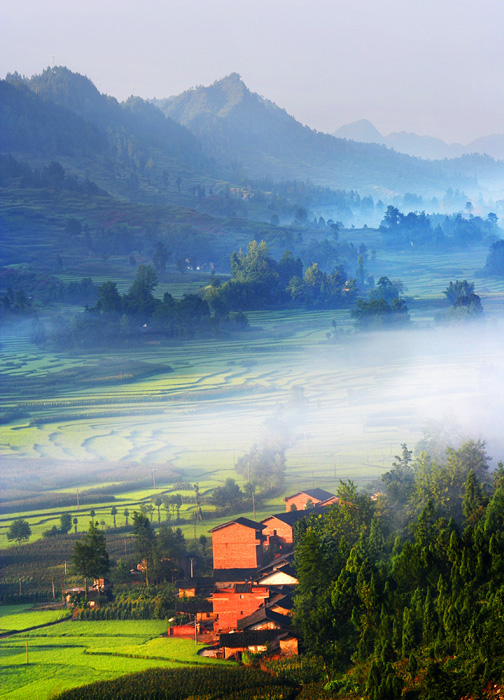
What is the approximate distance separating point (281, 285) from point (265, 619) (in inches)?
1572

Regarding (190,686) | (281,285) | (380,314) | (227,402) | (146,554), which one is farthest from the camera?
(281,285)

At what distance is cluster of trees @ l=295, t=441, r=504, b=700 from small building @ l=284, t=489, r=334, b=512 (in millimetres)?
3068

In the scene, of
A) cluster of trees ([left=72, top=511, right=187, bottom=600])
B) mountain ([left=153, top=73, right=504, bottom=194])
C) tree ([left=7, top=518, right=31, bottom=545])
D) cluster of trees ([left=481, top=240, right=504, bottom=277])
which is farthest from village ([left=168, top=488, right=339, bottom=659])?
mountain ([left=153, top=73, right=504, bottom=194])

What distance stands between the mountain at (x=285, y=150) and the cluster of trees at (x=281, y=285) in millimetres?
66911

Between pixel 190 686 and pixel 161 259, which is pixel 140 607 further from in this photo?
pixel 161 259

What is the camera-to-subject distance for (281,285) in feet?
173

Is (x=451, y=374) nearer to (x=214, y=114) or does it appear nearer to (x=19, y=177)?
(x=19, y=177)

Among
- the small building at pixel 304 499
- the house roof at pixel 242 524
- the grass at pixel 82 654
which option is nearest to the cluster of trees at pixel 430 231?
the small building at pixel 304 499

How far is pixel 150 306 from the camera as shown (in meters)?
46.5

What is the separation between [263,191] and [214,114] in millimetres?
42522

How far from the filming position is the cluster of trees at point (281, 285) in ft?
165

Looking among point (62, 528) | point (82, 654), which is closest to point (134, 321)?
point (62, 528)

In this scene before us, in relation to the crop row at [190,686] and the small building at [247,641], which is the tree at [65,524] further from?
the small building at [247,641]

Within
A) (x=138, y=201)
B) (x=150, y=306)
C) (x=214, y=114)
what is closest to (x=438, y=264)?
(x=150, y=306)
